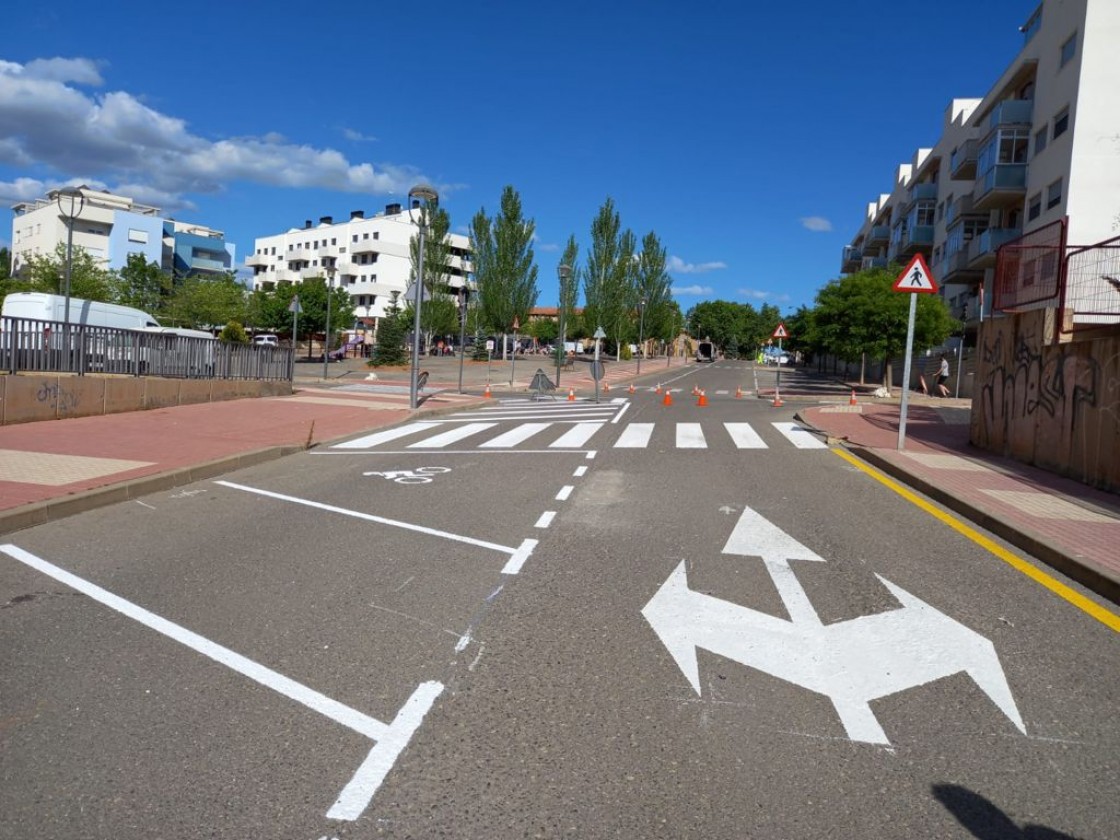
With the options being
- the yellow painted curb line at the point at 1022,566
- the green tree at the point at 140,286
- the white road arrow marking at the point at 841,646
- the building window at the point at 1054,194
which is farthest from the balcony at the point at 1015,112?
the green tree at the point at 140,286

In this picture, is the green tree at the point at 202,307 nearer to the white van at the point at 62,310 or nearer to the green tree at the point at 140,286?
the green tree at the point at 140,286

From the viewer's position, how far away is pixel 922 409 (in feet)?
83.0

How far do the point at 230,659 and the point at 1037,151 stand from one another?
40.3 meters

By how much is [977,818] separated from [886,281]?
1428 inches

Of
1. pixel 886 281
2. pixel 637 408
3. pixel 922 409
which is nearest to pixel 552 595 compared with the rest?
pixel 637 408

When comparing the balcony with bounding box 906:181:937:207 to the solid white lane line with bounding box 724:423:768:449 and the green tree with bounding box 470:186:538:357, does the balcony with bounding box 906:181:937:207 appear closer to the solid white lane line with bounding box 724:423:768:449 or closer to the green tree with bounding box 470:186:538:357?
the green tree with bounding box 470:186:538:357

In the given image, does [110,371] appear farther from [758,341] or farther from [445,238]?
[758,341]

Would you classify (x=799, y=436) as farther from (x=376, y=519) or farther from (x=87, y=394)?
(x=87, y=394)

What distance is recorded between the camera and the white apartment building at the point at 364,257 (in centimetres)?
8756

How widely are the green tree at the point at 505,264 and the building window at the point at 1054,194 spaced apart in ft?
136

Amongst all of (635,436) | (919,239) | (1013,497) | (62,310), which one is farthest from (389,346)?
(1013,497)

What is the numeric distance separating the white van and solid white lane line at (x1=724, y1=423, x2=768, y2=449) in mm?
17689

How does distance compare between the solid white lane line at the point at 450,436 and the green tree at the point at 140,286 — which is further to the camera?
the green tree at the point at 140,286

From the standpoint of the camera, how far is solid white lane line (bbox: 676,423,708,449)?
14891 mm
